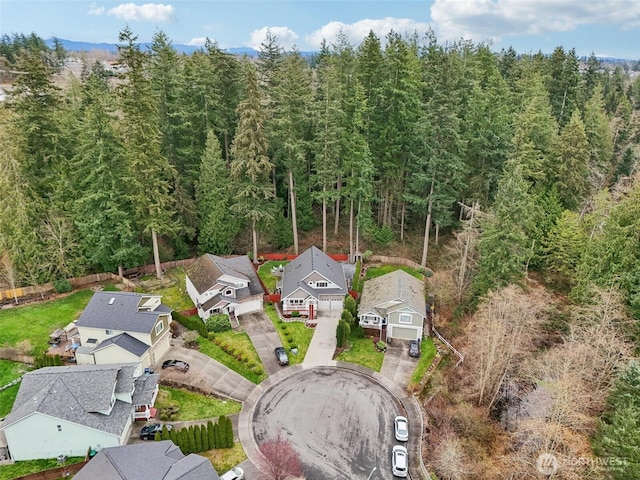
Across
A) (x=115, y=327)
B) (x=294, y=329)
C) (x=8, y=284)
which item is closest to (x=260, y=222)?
(x=294, y=329)

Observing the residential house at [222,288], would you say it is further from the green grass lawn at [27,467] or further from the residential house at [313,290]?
the green grass lawn at [27,467]

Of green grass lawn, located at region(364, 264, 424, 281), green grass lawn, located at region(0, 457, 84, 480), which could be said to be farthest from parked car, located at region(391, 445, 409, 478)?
green grass lawn, located at region(364, 264, 424, 281)

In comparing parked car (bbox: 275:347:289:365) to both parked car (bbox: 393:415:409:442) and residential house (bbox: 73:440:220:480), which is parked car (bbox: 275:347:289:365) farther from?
residential house (bbox: 73:440:220:480)

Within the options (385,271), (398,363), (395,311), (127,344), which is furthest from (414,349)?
(127,344)

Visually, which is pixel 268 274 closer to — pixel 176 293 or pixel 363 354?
pixel 176 293

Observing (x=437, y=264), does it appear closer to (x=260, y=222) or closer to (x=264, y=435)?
(x=260, y=222)

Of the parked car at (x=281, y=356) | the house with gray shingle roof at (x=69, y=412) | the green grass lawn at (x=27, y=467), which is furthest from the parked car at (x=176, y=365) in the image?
the green grass lawn at (x=27, y=467)
